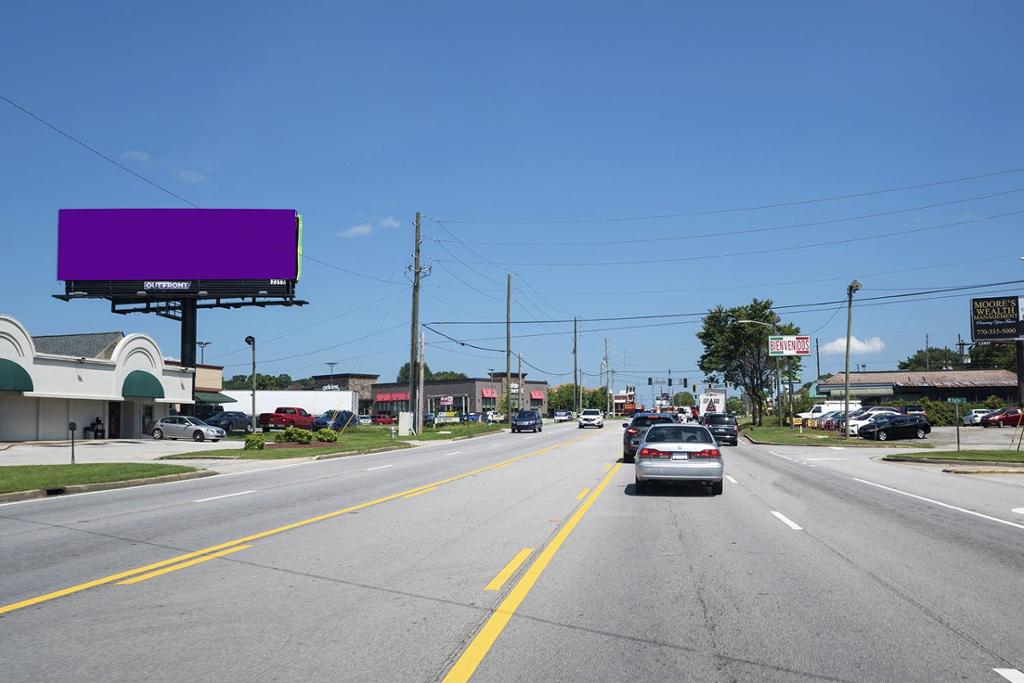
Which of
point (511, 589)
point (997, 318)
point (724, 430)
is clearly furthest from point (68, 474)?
point (997, 318)

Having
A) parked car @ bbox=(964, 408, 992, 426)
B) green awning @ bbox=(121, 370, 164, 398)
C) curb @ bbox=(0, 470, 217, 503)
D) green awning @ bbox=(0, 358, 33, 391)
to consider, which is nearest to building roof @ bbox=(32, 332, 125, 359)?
green awning @ bbox=(121, 370, 164, 398)

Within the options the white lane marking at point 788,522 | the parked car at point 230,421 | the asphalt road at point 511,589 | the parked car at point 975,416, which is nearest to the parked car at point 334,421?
the parked car at point 230,421

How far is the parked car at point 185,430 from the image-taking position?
48.3 m

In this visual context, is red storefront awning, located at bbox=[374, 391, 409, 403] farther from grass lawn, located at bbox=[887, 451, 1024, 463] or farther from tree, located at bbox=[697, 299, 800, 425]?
grass lawn, located at bbox=[887, 451, 1024, 463]

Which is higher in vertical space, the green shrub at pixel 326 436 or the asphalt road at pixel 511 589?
the asphalt road at pixel 511 589

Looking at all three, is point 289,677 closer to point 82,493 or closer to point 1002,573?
point 1002,573

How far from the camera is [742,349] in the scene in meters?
75.1

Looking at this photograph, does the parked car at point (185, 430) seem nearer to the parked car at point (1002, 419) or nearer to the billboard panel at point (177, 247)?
the billboard panel at point (177, 247)

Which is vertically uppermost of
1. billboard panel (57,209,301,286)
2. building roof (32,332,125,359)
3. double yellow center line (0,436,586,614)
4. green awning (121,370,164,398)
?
billboard panel (57,209,301,286)

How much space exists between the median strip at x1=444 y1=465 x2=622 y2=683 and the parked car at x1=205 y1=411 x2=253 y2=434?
51.7 m

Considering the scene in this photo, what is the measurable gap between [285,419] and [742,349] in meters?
39.9

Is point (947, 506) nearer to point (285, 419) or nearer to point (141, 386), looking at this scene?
point (141, 386)

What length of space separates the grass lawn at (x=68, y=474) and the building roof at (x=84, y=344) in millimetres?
28805

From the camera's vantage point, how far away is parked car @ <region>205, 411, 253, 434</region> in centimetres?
5922
